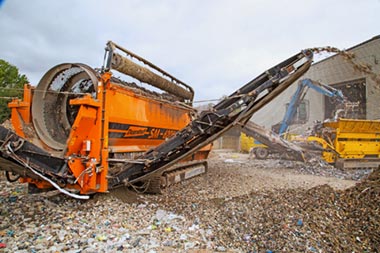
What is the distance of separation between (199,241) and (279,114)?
19.9m

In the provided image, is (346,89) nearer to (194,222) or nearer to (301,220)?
(301,220)

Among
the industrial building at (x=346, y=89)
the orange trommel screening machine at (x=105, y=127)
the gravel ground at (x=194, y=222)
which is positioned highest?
the industrial building at (x=346, y=89)

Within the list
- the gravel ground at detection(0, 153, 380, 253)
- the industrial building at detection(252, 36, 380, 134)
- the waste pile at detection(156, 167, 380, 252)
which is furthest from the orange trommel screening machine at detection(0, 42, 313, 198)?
the industrial building at detection(252, 36, 380, 134)

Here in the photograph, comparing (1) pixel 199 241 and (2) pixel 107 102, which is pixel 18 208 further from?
(1) pixel 199 241

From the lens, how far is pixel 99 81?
3.63 meters

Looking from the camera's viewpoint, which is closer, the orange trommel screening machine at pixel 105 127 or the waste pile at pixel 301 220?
the waste pile at pixel 301 220

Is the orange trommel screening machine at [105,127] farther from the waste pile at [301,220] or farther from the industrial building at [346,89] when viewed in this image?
the industrial building at [346,89]

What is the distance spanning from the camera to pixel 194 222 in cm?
345

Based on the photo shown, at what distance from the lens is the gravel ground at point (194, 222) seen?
2791 mm

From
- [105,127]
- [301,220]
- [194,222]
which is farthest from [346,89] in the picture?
[105,127]

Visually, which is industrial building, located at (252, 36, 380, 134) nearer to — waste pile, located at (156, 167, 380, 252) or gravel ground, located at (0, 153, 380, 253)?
waste pile, located at (156, 167, 380, 252)

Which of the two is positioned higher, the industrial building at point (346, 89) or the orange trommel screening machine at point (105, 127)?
the industrial building at point (346, 89)

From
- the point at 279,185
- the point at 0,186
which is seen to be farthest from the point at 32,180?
the point at 279,185

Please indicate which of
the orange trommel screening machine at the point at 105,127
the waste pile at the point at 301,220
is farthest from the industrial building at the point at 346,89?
the orange trommel screening machine at the point at 105,127
